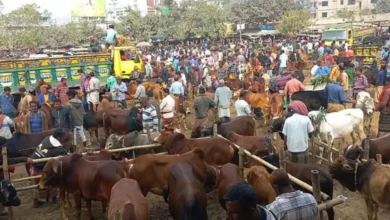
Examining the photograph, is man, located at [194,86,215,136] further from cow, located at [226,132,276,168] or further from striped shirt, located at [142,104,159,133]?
cow, located at [226,132,276,168]

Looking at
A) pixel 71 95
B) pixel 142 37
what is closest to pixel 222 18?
pixel 142 37

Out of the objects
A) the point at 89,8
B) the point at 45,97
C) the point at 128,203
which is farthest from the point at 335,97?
the point at 89,8

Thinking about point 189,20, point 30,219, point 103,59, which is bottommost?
point 30,219

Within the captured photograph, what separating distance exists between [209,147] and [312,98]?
5136 mm

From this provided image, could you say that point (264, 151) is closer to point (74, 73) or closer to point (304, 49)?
point (74, 73)

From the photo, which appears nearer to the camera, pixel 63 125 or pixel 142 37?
pixel 63 125

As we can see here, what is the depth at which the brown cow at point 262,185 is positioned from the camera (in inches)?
231

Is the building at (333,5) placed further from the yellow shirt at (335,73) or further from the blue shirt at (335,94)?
the blue shirt at (335,94)

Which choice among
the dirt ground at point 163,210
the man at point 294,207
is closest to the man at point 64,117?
the dirt ground at point 163,210

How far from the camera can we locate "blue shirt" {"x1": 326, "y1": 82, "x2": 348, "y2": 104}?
Result: 10828mm

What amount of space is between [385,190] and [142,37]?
125 feet

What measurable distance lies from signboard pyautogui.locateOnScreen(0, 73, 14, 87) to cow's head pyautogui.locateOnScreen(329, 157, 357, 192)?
12.3 m

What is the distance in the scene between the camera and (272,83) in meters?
14.7

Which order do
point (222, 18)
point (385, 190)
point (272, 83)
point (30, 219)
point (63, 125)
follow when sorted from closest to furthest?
point (385, 190)
point (30, 219)
point (63, 125)
point (272, 83)
point (222, 18)
